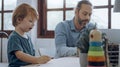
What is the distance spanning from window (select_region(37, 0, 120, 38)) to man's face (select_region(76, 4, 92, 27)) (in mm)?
688

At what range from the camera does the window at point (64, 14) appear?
2973mm

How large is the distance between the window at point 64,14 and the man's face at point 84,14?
2.26 feet

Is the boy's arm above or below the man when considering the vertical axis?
below

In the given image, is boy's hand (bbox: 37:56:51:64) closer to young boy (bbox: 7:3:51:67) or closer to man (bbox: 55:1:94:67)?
young boy (bbox: 7:3:51:67)

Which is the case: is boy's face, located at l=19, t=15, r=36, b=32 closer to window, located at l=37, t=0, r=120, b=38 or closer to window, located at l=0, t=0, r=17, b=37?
window, located at l=37, t=0, r=120, b=38

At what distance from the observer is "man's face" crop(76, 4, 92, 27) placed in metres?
2.29

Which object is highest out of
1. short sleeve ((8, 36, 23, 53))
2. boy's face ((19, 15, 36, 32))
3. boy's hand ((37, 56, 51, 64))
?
boy's face ((19, 15, 36, 32))

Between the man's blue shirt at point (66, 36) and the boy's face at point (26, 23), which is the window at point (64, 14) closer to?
the man's blue shirt at point (66, 36)

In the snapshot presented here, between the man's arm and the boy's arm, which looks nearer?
the boy's arm

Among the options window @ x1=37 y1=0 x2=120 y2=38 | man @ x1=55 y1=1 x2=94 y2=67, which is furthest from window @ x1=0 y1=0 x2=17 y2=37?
man @ x1=55 y1=1 x2=94 y2=67

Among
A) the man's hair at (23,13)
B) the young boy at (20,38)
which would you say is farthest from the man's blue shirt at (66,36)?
the man's hair at (23,13)

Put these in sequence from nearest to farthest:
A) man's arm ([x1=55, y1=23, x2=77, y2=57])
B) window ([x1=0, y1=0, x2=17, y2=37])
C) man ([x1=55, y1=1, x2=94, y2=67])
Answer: man's arm ([x1=55, y1=23, x2=77, y2=57]), man ([x1=55, y1=1, x2=94, y2=67]), window ([x1=0, y1=0, x2=17, y2=37])

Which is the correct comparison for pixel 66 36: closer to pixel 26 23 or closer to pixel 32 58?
pixel 26 23

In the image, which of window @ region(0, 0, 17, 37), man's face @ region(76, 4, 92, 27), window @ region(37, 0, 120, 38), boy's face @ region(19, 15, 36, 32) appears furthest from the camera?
window @ region(0, 0, 17, 37)
